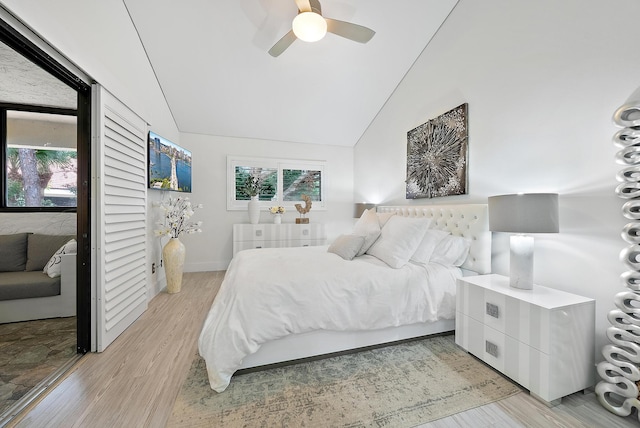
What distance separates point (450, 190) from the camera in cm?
269

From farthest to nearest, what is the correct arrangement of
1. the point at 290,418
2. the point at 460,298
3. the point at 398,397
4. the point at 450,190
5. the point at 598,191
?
the point at 450,190 → the point at 460,298 → the point at 598,191 → the point at 398,397 → the point at 290,418

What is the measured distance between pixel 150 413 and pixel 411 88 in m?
3.99

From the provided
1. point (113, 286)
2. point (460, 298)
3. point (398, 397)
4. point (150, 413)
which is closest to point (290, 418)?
point (398, 397)

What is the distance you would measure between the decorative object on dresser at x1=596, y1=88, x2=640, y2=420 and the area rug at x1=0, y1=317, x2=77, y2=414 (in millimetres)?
3301

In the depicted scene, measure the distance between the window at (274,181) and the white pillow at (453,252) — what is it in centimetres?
282

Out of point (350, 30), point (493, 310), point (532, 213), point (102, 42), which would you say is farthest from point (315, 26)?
point (493, 310)

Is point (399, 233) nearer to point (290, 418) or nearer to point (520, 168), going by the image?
point (520, 168)

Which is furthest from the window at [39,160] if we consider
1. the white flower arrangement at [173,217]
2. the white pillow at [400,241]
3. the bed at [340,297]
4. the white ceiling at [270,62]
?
the white pillow at [400,241]

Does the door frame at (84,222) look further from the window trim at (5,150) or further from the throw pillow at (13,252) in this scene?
the window trim at (5,150)

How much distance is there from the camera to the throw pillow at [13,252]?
2461 millimetres

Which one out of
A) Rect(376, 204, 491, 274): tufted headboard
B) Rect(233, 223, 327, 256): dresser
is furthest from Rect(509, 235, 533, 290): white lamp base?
Rect(233, 223, 327, 256): dresser

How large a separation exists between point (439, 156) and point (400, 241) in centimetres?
124

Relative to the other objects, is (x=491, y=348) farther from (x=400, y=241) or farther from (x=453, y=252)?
(x=400, y=241)

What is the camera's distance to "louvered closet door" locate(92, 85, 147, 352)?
1892 mm
